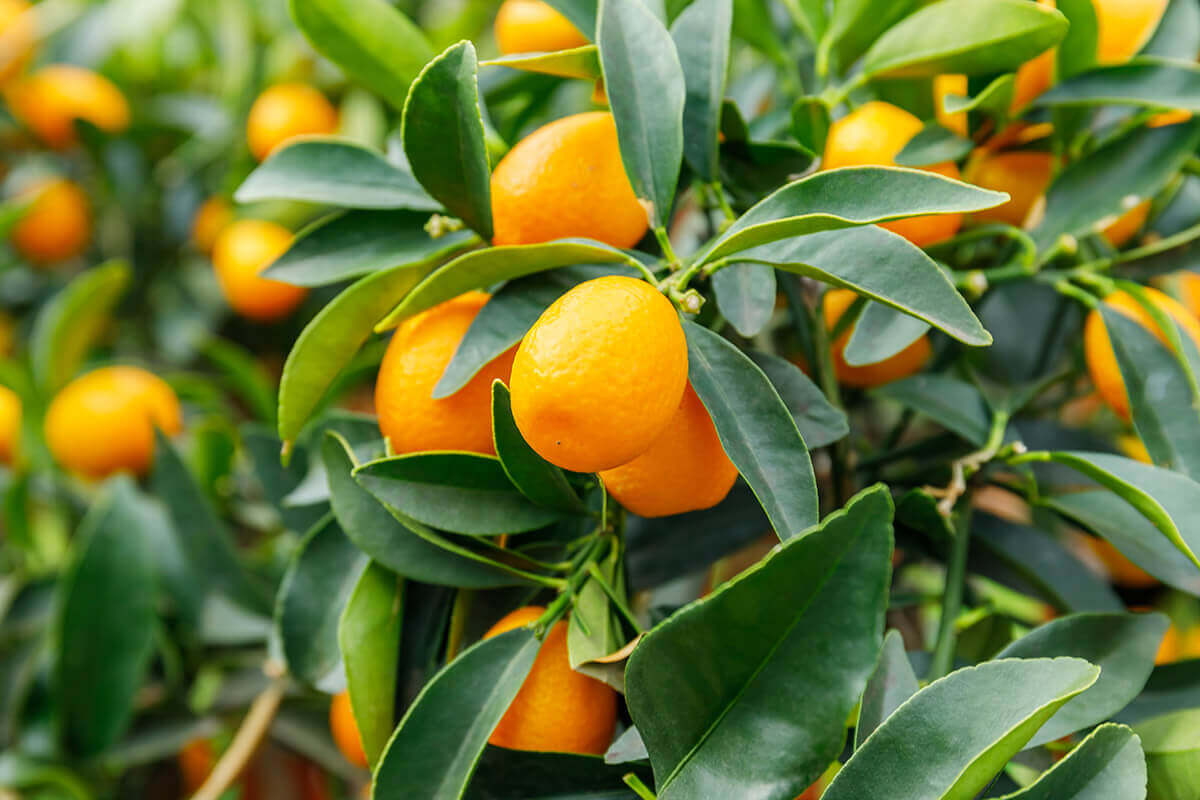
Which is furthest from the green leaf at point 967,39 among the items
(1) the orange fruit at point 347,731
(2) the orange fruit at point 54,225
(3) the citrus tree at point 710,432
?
(2) the orange fruit at point 54,225

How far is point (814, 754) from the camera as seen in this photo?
0.35m

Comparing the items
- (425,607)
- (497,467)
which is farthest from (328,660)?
(497,467)

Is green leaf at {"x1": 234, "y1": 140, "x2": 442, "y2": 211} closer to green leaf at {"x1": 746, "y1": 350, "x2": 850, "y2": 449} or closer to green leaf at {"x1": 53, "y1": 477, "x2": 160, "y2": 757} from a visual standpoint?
green leaf at {"x1": 746, "y1": 350, "x2": 850, "y2": 449}

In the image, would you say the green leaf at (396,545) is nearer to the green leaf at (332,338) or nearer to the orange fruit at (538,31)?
the green leaf at (332,338)

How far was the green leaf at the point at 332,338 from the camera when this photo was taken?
43 cm

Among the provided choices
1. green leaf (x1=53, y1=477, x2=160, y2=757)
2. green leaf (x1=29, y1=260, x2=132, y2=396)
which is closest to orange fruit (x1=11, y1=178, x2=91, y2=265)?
green leaf (x1=29, y1=260, x2=132, y2=396)

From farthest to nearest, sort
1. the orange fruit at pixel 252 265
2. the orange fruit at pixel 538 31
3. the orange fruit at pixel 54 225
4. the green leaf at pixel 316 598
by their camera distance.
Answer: the orange fruit at pixel 54 225 < the orange fruit at pixel 252 265 < the orange fruit at pixel 538 31 < the green leaf at pixel 316 598

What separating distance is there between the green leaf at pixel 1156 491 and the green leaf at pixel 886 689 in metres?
0.12

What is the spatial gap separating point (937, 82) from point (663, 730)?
0.44 m

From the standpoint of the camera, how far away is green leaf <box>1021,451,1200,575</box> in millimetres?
374

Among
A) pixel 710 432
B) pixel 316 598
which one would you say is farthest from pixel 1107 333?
pixel 316 598

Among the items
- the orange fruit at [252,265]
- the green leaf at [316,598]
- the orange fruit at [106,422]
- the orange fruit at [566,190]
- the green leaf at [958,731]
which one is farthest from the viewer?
the orange fruit at [252,265]

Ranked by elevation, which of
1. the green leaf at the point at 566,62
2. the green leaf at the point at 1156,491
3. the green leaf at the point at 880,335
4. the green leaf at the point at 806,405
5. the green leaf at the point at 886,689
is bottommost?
the green leaf at the point at 886,689

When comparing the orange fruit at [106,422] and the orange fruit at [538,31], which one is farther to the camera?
the orange fruit at [106,422]
